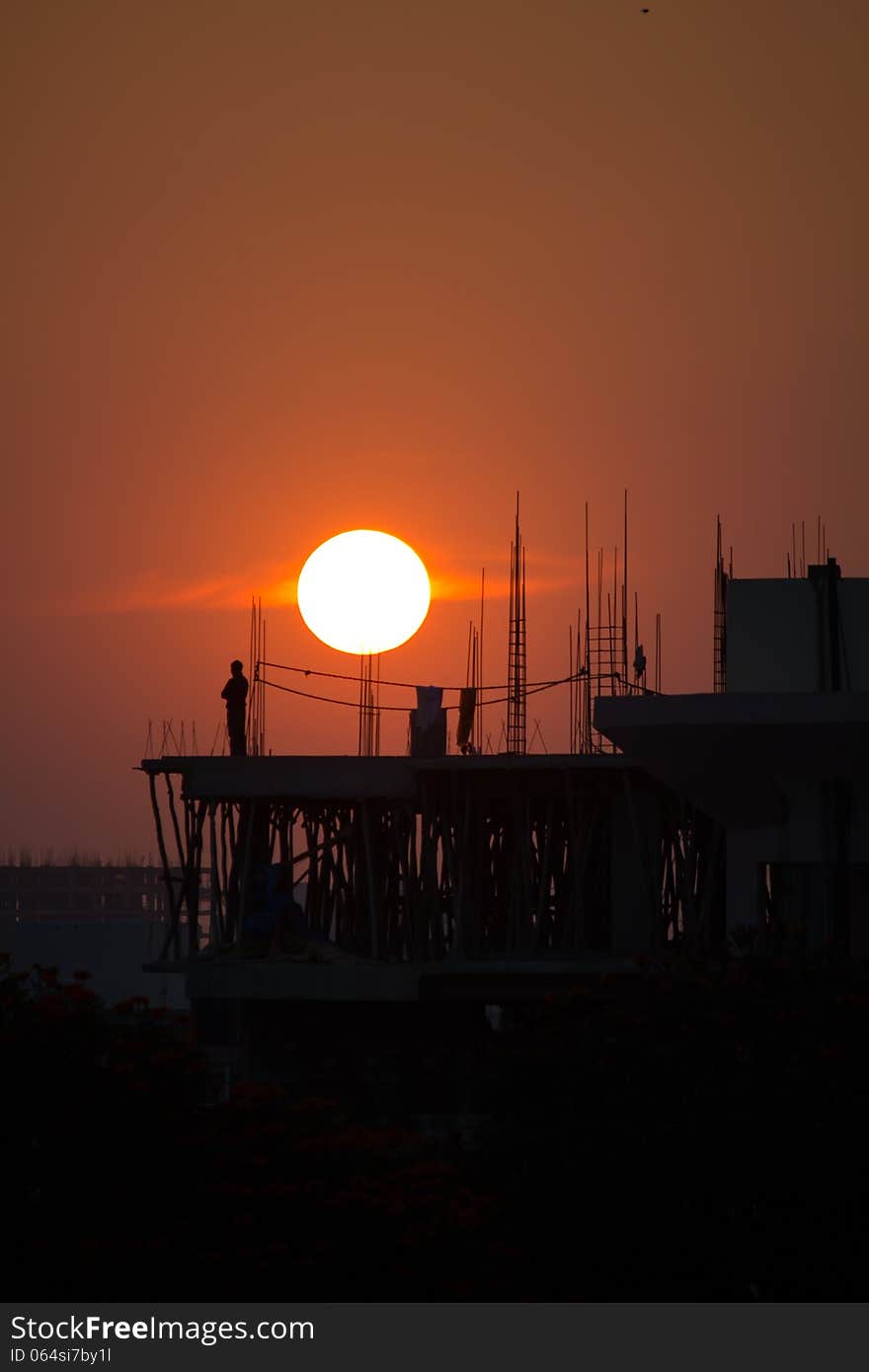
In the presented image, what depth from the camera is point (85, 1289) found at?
18.4 metres

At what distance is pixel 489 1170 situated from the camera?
22.6m

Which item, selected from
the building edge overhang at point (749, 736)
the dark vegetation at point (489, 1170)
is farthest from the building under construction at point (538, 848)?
the dark vegetation at point (489, 1170)

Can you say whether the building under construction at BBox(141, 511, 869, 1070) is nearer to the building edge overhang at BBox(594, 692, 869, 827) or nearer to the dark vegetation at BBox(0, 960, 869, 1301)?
the building edge overhang at BBox(594, 692, 869, 827)

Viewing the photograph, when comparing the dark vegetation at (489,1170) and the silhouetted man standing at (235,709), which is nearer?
the dark vegetation at (489,1170)

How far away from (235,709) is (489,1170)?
24995 millimetres

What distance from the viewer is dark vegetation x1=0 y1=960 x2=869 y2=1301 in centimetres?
1934

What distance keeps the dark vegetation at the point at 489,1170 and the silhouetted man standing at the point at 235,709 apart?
A: 74.0 feet

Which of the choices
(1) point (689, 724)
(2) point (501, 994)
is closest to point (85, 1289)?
(1) point (689, 724)

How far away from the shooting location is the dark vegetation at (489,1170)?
19344 millimetres

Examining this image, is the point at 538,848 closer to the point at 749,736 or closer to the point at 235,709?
the point at 235,709

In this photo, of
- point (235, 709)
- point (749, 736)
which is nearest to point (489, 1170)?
point (749, 736)

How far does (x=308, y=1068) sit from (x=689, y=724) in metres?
17.0

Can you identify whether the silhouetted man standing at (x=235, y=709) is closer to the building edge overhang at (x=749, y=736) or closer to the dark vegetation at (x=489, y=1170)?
the building edge overhang at (x=749, y=736)
